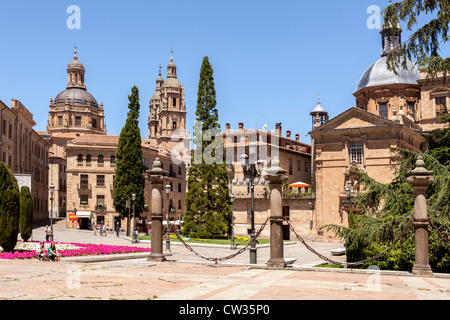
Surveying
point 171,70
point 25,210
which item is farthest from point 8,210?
point 171,70

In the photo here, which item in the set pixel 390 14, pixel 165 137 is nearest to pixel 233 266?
pixel 390 14

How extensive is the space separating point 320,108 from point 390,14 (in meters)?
48.9

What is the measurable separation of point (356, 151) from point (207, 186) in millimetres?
14521

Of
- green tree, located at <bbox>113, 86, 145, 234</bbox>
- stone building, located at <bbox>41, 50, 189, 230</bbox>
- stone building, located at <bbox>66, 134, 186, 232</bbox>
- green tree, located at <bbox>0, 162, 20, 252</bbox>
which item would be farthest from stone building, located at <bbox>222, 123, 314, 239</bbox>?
green tree, located at <bbox>0, 162, 20, 252</bbox>

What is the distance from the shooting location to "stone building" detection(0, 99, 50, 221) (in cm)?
5138

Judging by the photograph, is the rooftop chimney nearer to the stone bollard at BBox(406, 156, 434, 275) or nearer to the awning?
the awning

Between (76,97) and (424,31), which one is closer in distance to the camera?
(424,31)

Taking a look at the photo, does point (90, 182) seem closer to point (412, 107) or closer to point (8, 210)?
point (412, 107)

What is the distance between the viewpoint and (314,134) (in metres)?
49.1

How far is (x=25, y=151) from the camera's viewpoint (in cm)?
6156

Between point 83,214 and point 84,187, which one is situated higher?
point 84,187

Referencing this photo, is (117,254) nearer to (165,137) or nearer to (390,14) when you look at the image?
(390,14)

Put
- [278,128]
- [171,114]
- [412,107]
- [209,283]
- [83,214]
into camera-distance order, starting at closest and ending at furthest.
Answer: [209,283], [412,107], [83,214], [278,128], [171,114]

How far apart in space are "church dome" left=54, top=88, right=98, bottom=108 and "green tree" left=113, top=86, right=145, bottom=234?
51556 millimetres
